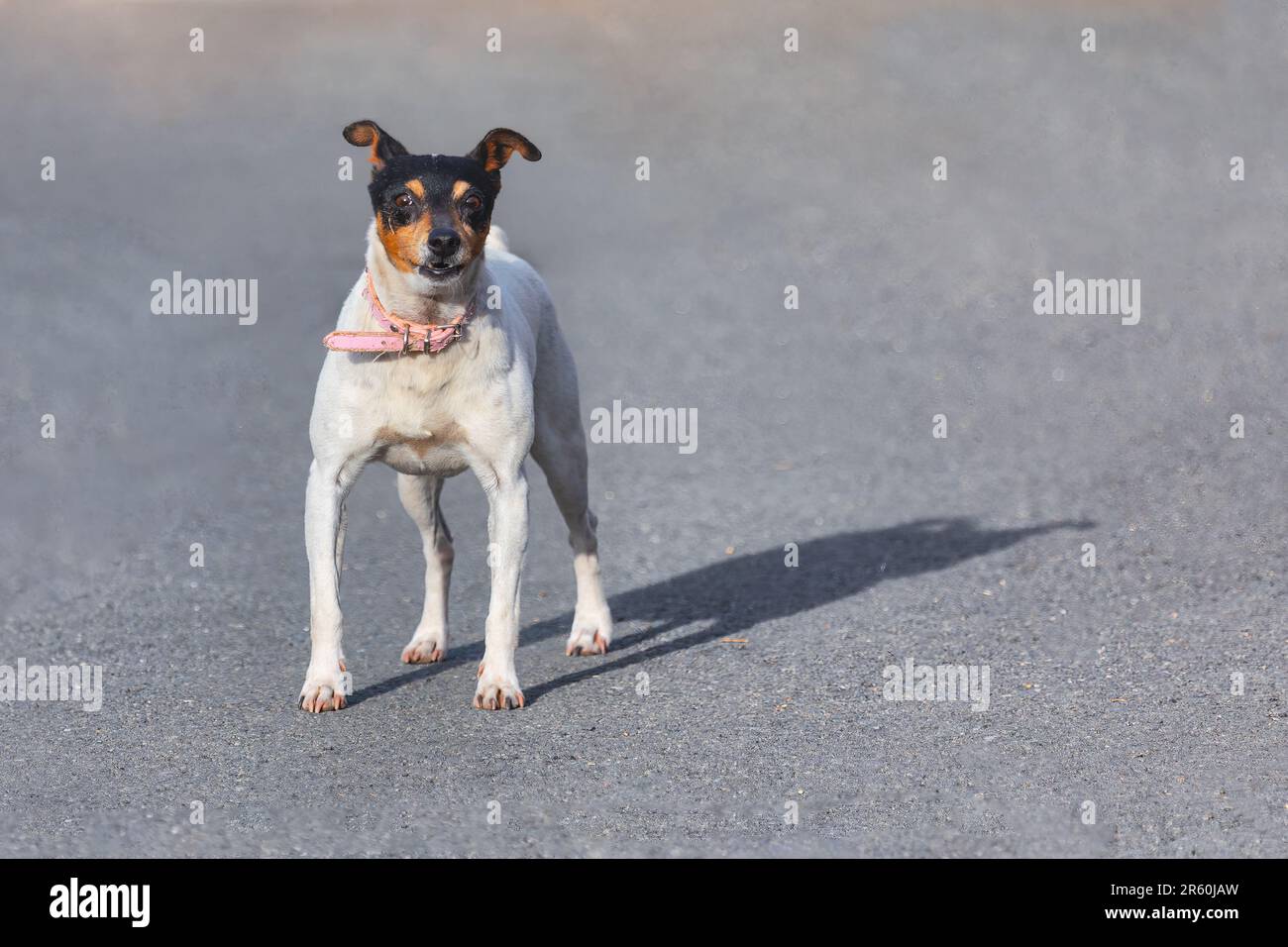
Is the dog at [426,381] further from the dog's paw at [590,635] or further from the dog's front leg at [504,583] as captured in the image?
the dog's paw at [590,635]

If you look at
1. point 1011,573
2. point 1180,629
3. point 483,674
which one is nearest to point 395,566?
point 483,674

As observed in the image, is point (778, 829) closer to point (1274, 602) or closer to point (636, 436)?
point (1274, 602)

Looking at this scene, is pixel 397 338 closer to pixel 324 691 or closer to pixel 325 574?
pixel 325 574

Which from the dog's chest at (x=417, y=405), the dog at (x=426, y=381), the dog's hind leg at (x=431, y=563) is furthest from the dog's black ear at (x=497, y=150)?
the dog's hind leg at (x=431, y=563)

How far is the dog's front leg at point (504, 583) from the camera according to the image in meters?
7.58

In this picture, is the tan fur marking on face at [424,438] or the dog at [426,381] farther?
the tan fur marking on face at [424,438]

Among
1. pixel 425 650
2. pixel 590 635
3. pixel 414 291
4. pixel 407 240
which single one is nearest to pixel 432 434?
pixel 414 291

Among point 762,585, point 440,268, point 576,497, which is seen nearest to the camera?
point 440,268

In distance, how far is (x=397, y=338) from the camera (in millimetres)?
7293

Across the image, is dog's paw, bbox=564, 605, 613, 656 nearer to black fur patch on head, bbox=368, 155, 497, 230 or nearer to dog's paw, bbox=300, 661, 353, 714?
dog's paw, bbox=300, 661, 353, 714

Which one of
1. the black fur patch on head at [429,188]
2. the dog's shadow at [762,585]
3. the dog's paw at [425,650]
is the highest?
the black fur patch on head at [429,188]

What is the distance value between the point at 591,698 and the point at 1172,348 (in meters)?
8.14

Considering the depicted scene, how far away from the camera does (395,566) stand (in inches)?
397

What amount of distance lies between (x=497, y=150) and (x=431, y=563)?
1917 millimetres
